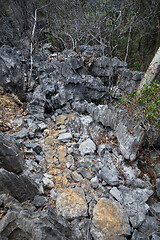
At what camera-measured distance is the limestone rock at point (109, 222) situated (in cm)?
274

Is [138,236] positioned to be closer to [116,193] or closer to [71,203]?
[116,193]

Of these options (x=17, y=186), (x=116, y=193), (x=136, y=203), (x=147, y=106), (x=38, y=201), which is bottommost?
(x=38, y=201)

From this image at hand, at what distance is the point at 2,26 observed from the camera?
12977mm

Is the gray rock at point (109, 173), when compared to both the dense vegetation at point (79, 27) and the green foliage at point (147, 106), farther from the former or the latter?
the dense vegetation at point (79, 27)

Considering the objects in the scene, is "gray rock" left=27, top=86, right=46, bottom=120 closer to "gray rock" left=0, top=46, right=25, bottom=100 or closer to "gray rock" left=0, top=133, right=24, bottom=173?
"gray rock" left=0, top=46, right=25, bottom=100

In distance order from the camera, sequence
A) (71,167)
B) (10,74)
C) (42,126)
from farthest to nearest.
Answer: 1. (10,74)
2. (42,126)
3. (71,167)

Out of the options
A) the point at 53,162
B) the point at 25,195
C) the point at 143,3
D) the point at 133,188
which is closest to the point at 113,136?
the point at 133,188

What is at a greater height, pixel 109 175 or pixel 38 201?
pixel 109 175

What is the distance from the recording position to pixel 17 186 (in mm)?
2859

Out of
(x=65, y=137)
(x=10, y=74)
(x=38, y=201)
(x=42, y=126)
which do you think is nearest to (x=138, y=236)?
(x=38, y=201)

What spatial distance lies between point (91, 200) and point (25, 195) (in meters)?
1.61

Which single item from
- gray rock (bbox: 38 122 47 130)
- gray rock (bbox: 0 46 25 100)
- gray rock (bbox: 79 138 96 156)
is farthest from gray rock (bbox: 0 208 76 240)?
gray rock (bbox: 0 46 25 100)

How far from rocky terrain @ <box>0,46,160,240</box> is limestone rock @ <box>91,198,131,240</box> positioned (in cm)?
2

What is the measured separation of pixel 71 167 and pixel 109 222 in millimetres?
1889
